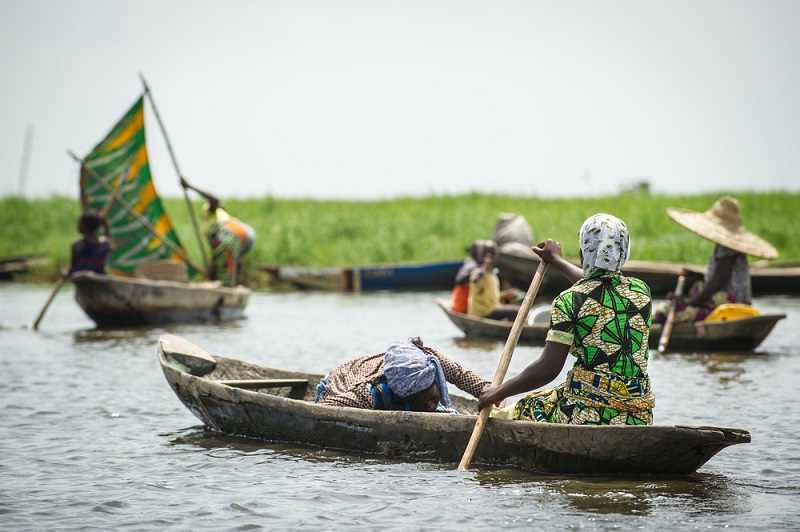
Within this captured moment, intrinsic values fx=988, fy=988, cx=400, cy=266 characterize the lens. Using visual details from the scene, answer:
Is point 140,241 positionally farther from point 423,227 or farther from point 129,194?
point 423,227

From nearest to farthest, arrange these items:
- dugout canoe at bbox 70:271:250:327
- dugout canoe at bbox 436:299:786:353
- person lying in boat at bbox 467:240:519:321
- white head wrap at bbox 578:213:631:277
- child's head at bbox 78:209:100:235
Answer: white head wrap at bbox 578:213:631:277
dugout canoe at bbox 436:299:786:353
person lying in boat at bbox 467:240:519:321
child's head at bbox 78:209:100:235
dugout canoe at bbox 70:271:250:327

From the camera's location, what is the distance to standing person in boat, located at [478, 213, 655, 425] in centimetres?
423

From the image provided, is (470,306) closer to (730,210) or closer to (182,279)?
(730,210)

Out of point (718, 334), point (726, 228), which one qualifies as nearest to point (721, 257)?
point (726, 228)

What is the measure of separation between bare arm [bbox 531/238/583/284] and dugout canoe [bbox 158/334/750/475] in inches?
28.6

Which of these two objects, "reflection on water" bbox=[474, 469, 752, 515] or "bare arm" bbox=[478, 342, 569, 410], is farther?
"bare arm" bbox=[478, 342, 569, 410]

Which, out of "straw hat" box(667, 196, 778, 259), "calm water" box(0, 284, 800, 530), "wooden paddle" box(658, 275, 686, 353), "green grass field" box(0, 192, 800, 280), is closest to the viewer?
"calm water" box(0, 284, 800, 530)

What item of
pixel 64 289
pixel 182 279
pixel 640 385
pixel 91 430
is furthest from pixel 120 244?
pixel 640 385

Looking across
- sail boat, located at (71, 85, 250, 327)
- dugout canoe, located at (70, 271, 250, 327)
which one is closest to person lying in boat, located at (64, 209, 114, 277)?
dugout canoe, located at (70, 271, 250, 327)

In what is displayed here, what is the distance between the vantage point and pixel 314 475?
4844 mm

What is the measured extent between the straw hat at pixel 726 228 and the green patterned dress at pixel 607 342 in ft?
13.7

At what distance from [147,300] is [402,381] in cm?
724

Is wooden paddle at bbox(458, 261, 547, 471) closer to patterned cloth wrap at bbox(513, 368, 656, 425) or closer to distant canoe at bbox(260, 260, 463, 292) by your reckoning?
patterned cloth wrap at bbox(513, 368, 656, 425)

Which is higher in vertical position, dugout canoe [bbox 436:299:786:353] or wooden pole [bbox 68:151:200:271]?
wooden pole [bbox 68:151:200:271]
